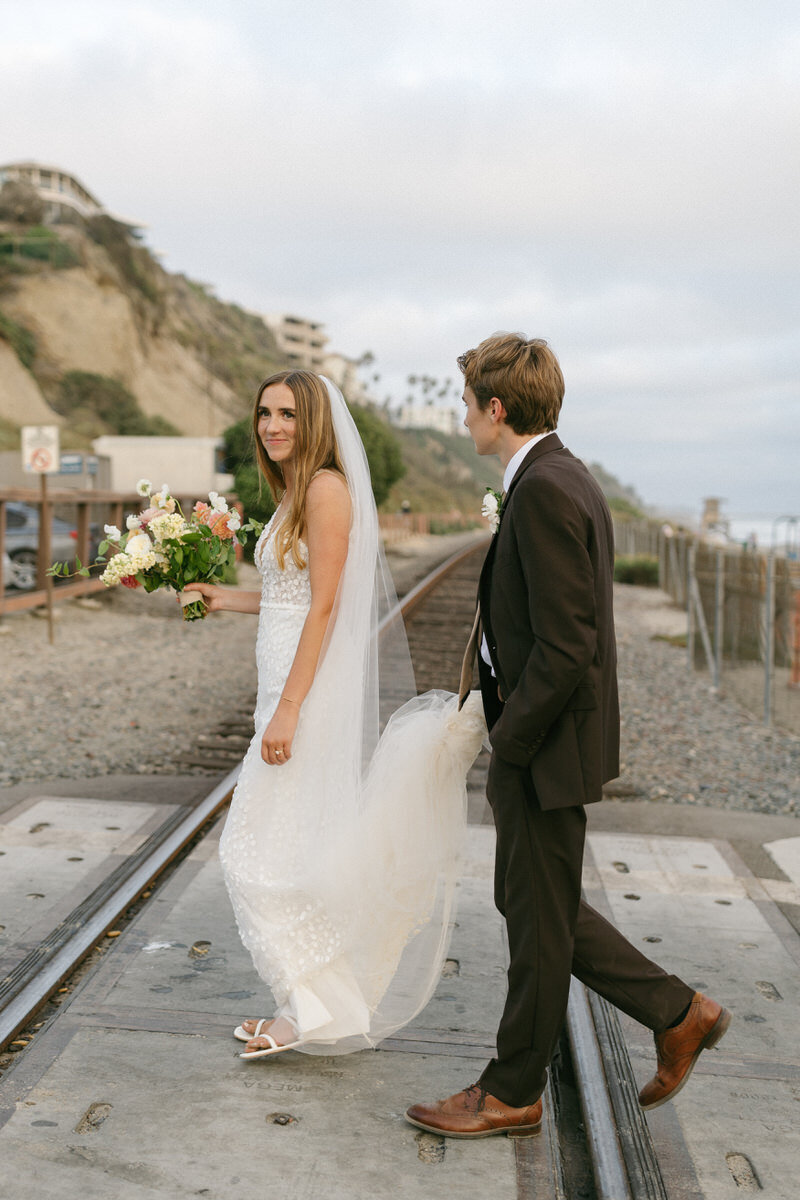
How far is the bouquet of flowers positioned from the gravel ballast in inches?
148

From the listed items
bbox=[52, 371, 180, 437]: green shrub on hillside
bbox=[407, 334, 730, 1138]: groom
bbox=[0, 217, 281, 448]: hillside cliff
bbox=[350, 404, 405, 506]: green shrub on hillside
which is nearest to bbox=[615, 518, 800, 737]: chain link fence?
bbox=[407, 334, 730, 1138]: groom

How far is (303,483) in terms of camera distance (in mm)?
3412

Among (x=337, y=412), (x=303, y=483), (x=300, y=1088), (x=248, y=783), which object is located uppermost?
(x=337, y=412)

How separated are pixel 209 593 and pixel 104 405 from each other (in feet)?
203

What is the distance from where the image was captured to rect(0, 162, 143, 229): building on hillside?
94.9 meters

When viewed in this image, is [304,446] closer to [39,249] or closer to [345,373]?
[39,249]

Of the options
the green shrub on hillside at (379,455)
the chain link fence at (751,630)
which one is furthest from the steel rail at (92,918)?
the green shrub on hillside at (379,455)

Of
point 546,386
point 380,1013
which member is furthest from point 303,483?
point 380,1013

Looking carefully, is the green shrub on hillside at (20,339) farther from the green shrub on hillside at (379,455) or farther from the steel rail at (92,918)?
the steel rail at (92,918)

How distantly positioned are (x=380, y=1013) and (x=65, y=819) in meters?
2.92

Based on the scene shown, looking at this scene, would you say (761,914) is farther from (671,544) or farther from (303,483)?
(671,544)

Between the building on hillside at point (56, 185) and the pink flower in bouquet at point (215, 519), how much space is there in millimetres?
94300

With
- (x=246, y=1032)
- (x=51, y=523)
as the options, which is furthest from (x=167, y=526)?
(x=51, y=523)

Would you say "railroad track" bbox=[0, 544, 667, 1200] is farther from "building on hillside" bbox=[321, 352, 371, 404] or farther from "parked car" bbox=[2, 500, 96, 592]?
"building on hillside" bbox=[321, 352, 371, 404]
